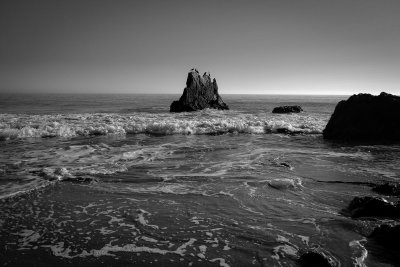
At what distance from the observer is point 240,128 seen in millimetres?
23844

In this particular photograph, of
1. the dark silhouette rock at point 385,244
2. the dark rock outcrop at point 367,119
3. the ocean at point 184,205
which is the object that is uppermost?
the dark rock outcrop at point 367,119

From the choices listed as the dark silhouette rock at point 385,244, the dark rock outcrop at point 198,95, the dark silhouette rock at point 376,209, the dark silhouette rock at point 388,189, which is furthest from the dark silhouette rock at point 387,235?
the dark rock outcrop at point 198,95

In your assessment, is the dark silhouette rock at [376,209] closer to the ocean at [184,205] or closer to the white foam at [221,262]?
the ocean at [184,205]

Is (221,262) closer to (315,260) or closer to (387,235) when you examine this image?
(315,260)

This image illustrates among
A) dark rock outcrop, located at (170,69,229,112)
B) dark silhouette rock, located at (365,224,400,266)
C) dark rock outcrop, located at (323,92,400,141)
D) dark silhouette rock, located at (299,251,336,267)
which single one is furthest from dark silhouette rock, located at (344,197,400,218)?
dark rock outcrop, located at (170,69,229,112)

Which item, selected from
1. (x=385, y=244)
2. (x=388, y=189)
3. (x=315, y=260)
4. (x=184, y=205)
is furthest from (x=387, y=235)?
(x=184, y=205)

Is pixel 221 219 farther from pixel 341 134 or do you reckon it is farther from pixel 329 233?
pixel 341 134

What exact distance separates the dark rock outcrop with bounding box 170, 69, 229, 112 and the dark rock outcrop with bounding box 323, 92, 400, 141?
28.8m

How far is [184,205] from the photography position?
7.44m

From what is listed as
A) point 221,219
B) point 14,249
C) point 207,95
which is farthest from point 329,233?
point 207,95

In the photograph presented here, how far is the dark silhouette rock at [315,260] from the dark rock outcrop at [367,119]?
57.7 ft

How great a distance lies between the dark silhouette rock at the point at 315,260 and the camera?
451cm

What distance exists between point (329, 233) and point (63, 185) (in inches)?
287

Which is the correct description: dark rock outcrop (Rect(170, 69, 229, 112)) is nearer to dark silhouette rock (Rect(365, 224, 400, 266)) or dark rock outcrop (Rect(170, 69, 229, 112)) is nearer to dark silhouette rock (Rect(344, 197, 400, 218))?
dark silhouette rock (Rect(344, 197, 400, 218))
